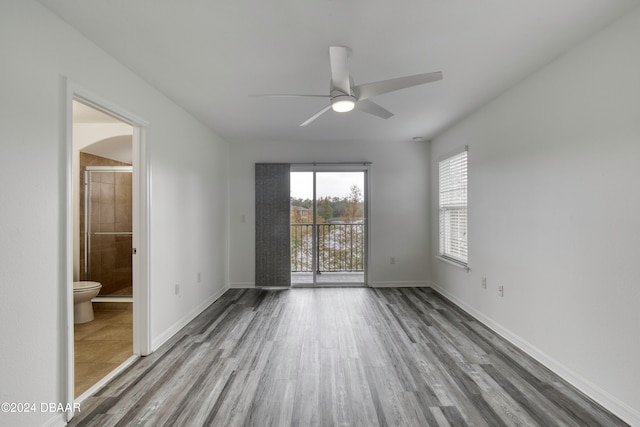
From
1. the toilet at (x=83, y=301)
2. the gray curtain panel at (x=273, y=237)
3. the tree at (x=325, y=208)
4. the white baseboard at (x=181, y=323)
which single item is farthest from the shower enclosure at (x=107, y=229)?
the tree at (x=325, y=208)

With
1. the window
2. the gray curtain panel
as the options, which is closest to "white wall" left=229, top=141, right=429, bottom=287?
the gray curtain panel

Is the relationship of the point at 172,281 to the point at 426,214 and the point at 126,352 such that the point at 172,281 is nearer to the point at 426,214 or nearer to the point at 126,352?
the point at 126,352

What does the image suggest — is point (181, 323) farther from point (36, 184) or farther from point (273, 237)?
point (36, 184)

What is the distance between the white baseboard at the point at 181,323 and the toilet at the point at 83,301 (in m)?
1.13

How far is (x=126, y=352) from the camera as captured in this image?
8.50ft

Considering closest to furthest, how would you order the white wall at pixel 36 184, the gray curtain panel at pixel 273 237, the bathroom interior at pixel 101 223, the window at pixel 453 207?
the white wall at pixel 36 184 → the bathroom interior at pixel 101 223 → the window at pixel 453 207 → the gray curtain panel at pixel 273 237

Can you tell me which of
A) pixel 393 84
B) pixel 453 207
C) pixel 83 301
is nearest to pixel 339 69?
pixel 393 84

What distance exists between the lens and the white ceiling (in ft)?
5.35

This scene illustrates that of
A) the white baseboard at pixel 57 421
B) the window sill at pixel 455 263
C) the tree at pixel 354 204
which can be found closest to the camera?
the white baseboard at pixel 57 421

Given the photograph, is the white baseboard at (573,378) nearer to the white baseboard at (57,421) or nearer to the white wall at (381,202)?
the white wall at (381,202)

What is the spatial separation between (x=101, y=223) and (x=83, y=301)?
1.09 meters

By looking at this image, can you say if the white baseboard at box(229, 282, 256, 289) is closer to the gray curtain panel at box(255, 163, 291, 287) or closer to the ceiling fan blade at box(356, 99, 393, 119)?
the gray curtain panel at box(255, 163, 291, 287)

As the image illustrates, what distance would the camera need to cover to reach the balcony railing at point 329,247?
4.91m

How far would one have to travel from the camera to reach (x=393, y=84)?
6.46ft
